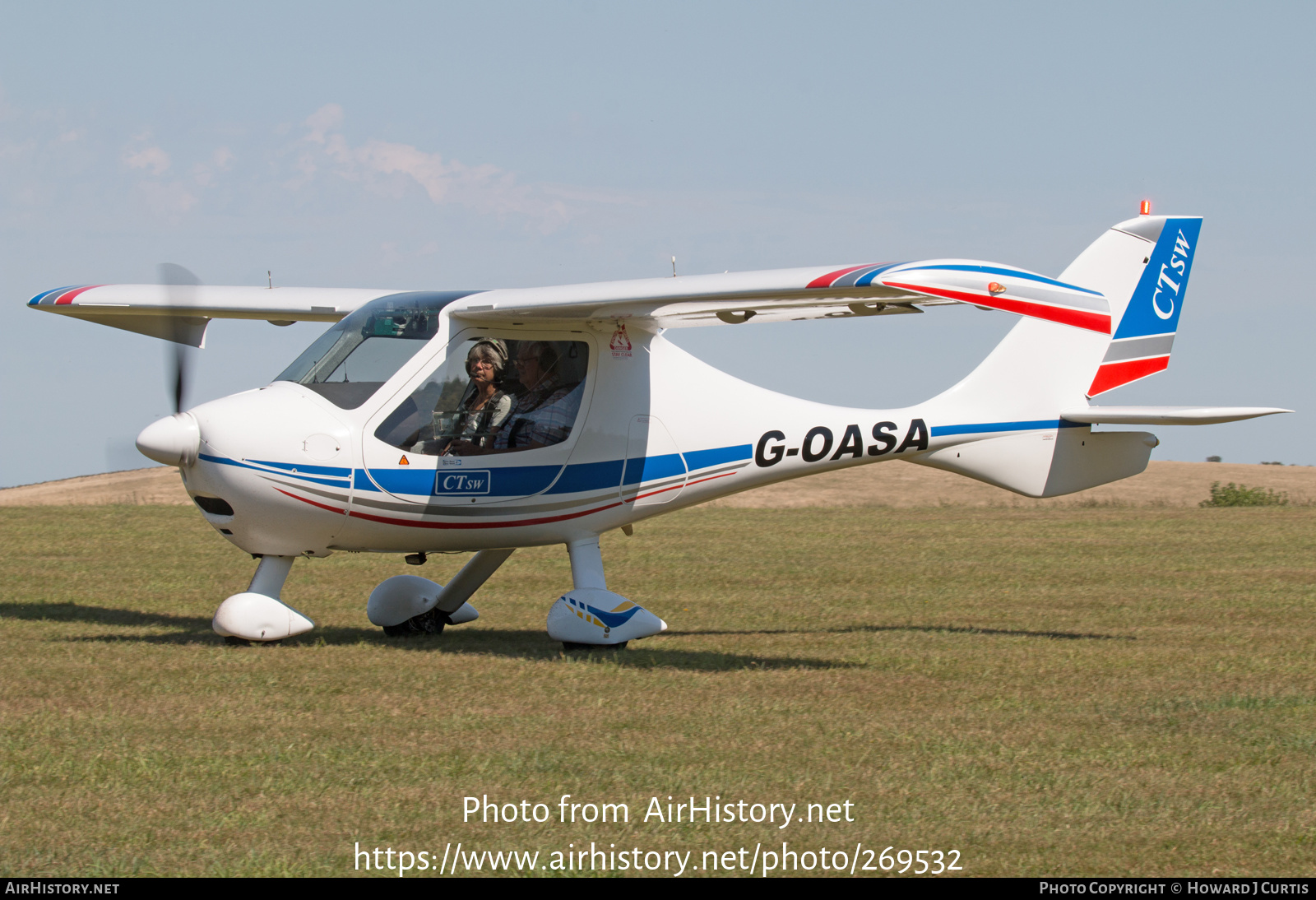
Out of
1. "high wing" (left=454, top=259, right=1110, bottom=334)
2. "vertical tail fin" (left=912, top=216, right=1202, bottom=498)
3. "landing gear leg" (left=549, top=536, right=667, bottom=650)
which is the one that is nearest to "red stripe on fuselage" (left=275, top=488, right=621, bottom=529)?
"landing gear leg" (left=549, top=536, right=667, bottom=650)

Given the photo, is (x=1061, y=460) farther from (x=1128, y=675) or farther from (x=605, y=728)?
→ (x=605, y=728)

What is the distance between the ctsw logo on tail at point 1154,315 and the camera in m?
12.8

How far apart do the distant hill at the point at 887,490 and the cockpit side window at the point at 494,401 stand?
19.2 metres

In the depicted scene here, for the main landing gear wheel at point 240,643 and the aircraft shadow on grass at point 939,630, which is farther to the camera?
the aircraft shadow on grass at point 939,630

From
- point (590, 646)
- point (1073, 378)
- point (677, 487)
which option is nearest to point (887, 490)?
point (1073, 378)

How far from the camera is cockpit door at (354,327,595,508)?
33.1ft

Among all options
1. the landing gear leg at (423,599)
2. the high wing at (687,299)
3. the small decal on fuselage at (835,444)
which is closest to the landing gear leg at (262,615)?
the landing gear leg at (423,599)

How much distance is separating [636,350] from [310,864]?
6.54 m

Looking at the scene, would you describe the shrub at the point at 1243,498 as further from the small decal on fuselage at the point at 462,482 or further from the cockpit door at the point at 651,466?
the small decal on fuselage at the point at 462,482

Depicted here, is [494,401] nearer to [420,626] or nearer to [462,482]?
[462,482]

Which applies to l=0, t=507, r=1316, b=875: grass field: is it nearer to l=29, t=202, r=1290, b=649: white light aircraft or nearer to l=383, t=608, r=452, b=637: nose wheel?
l=383, t=608, r=452, b=637: nose wheel

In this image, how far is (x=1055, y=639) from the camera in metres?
11.9

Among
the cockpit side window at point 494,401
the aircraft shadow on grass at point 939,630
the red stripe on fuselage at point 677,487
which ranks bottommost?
the aircraft shadow on grass at point 939,630

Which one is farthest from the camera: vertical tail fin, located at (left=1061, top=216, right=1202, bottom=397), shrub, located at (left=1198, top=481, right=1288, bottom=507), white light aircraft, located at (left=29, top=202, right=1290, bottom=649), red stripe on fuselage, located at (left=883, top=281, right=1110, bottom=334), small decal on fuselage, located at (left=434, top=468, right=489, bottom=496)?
shrub, located at (left=1198, top=481, right=1288, bottom=507)
